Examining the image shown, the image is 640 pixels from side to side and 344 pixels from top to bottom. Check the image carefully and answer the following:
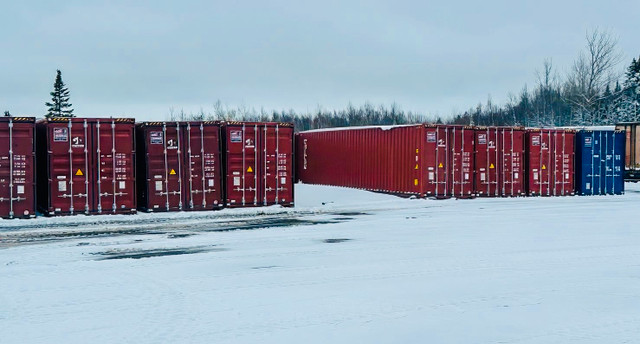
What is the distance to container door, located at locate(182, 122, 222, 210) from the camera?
21766 millimetres

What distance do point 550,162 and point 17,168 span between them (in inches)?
872

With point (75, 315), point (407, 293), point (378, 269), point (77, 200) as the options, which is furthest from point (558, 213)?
point (75, 315)

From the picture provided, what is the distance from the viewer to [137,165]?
2206cm

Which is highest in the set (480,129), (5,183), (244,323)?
(480,129)

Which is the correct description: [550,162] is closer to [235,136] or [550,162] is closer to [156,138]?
[235,136]

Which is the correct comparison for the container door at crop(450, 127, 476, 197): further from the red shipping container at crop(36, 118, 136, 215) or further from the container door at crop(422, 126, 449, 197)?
the red shipping container at crop(36, 118, 136, 215)

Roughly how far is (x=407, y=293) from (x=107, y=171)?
14.0 meters

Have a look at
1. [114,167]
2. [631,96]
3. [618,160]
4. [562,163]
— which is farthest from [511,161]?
[631,96]

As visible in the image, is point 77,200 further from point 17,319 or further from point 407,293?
point 407,293

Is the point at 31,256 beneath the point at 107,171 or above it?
beneath

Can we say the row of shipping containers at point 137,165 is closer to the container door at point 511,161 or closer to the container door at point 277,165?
the container door at point 277,165

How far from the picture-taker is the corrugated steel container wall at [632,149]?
35.7 metres

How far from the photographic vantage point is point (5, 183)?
1909 cm

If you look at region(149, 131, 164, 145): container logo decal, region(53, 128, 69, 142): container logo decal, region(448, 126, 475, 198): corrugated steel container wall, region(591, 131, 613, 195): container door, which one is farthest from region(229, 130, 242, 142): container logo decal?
region(591, 131, 613, 195): container door
